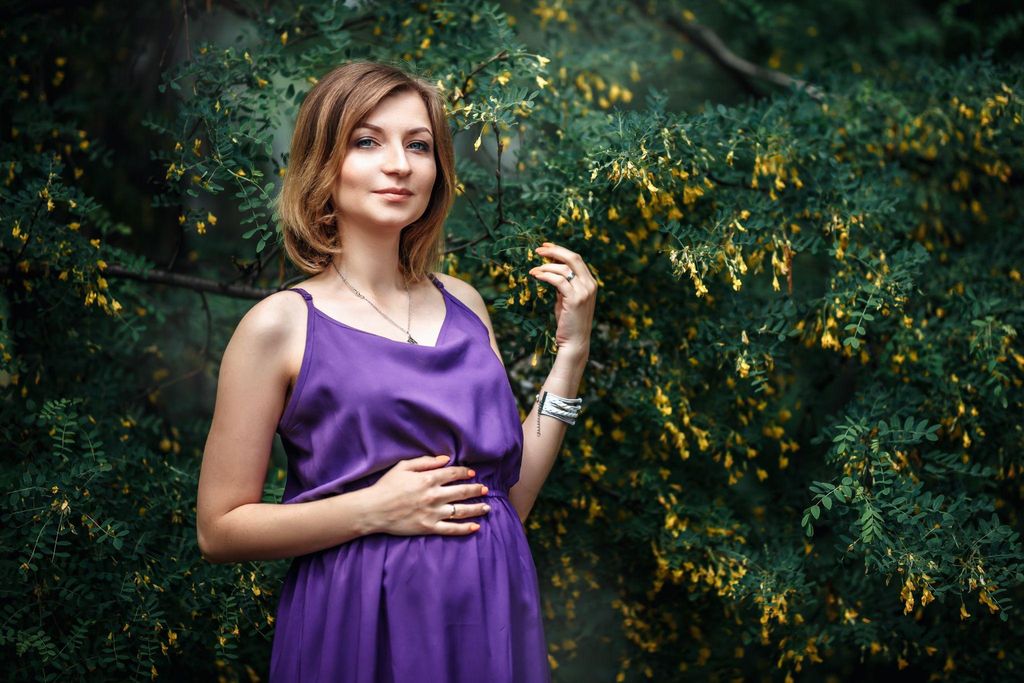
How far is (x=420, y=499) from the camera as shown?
186cm

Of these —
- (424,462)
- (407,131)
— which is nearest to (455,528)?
(424,462)

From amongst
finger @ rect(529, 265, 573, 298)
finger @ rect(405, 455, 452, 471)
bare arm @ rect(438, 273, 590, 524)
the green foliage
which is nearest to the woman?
finger @ rect(405, 455, 452, 471)

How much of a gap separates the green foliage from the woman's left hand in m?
0.23

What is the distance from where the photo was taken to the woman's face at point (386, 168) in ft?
6.50

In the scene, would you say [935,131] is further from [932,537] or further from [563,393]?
[563,393]

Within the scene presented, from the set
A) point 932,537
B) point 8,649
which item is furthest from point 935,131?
point 8,649

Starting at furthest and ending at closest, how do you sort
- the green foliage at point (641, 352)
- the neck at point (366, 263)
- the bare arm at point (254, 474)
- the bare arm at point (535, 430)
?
the green foliage at point (641, 352), the bare arm at point (535, 430), the neck at point (366, 263), the bare arm at point (254, 474)

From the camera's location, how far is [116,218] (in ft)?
12.8

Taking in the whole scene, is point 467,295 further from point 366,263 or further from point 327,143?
point 327,143

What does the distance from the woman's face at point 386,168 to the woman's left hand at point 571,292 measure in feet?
1.16

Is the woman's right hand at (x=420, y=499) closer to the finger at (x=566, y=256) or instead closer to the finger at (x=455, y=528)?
the finger at (x=455, y=528)

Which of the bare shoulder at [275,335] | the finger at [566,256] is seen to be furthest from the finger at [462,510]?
the finger at [566,256]

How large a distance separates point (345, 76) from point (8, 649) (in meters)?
1.59

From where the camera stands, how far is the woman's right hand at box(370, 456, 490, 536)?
72.8 inches
